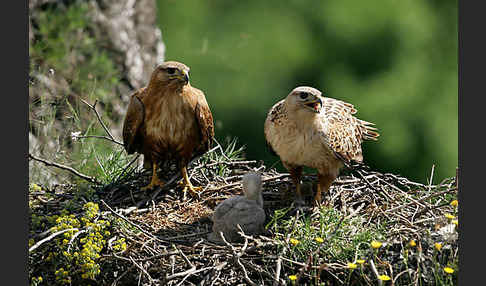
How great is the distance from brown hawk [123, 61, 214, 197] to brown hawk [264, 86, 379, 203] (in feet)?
1.70

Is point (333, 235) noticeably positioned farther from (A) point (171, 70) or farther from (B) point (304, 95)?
(A) point (171, 70)

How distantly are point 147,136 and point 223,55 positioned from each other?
3752mm

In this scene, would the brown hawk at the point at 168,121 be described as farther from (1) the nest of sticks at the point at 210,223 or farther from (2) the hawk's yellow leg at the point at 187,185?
(1) the nest of sticks at the point at 210,223

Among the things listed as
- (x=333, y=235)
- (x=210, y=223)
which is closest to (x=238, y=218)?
(x=210, y=223)

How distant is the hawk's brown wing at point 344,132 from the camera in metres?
4.11

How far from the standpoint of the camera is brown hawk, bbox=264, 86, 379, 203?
13.0 ft

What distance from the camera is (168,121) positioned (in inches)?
174

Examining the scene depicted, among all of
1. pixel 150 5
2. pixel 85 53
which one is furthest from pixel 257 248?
pixel 150 5

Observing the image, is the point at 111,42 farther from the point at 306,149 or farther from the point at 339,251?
the point at 339,251

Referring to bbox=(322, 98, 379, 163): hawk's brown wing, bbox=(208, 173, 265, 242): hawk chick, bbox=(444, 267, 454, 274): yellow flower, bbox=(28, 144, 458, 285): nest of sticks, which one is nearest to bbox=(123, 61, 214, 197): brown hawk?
bbox=(28, 144, 458, 285): nest of sticks

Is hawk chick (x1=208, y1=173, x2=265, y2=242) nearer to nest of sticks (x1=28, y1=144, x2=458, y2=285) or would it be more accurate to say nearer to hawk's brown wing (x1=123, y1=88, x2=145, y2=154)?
nest of sticks (x1=28, y1=144, x2=458, y2=285)

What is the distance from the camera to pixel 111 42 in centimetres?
663

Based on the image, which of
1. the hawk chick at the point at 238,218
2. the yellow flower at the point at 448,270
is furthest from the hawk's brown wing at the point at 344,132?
the yellow flower at the point at 448,270

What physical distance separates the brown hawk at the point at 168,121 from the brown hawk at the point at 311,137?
519 millimetres
